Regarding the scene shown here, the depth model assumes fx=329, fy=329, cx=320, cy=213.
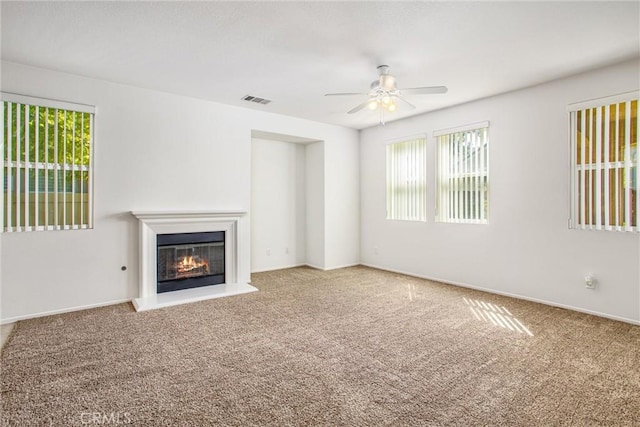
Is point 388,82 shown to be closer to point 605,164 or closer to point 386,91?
point 386,91

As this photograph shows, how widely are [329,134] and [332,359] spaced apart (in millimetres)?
4346

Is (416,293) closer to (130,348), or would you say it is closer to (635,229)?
(635,229)

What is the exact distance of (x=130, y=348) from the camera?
9.17ft

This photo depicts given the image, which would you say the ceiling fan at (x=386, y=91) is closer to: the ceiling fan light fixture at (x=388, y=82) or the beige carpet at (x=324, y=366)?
the ceiling fan light fixture at (x=388, y=82)

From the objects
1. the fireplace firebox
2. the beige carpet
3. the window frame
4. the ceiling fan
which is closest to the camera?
the beige carpet

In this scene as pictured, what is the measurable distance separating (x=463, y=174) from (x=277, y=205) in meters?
3.24

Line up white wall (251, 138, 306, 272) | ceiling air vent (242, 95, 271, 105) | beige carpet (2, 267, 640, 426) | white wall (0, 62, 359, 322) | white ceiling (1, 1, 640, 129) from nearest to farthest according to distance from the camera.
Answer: beige carpet (2, 267, 640, 426)
white ceiling (1, 1, 640, 129)
white wall (0, 62, 359, 322)
ceiling air vent (242, 95, 271, 105)
white wall (251, 138, 306, 272)

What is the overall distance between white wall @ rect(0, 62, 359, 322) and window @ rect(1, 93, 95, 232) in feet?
0.34

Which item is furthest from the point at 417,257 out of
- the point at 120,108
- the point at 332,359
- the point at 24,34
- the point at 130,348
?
the point at 24,34

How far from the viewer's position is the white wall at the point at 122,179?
11.6ft

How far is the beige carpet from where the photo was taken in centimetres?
194

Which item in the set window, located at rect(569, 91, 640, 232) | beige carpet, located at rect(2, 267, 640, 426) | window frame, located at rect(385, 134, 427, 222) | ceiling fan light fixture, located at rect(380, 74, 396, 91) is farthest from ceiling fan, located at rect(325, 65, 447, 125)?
beige carpet, located at rect(2, 267, 640, 426)

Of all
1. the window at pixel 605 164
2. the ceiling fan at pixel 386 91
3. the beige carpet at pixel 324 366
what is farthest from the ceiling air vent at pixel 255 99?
the window at pixel 605 164

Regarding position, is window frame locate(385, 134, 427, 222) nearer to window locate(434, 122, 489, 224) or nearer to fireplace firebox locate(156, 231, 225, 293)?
window locate(434, 122, 489, 224)
